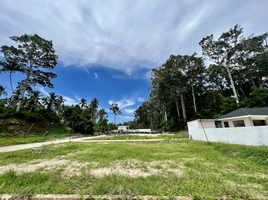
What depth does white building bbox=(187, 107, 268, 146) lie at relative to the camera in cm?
879

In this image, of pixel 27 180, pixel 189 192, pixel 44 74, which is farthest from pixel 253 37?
pixel 44 74

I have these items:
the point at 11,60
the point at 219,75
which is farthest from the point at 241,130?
the point at 11,60

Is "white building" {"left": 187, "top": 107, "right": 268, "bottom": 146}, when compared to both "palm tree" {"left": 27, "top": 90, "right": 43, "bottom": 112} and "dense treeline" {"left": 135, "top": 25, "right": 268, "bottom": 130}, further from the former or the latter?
"palm tree" {"left": 27, "top": 90, "right": 43, "bottom": 112}

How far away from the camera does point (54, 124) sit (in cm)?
2780

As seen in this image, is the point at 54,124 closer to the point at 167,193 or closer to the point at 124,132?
the point at 124,132

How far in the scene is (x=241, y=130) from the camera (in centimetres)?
989

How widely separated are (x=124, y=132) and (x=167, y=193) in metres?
37.7

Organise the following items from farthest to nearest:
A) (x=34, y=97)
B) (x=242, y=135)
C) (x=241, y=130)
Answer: (x=34, y=97) → (x=241, y=130) → (x=242, y=135)

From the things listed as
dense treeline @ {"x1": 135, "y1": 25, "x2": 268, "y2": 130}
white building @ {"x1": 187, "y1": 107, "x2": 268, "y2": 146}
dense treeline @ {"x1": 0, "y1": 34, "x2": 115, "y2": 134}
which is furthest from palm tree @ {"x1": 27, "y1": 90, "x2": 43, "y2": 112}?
white building @ {"x1": 187, "y1": 107, "x2": 268, "y2": 146}

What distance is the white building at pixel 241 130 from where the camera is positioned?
879 centimetres

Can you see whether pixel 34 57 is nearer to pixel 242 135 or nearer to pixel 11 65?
pixel 11 65

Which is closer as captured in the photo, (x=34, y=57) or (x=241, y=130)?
(x=241, y=130)

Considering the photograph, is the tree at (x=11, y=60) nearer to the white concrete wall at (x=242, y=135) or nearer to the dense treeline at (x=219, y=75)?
the dense treeline at (x=219, y=75)

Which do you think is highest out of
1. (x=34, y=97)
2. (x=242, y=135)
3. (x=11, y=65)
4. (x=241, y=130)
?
(x=11, y=65)
